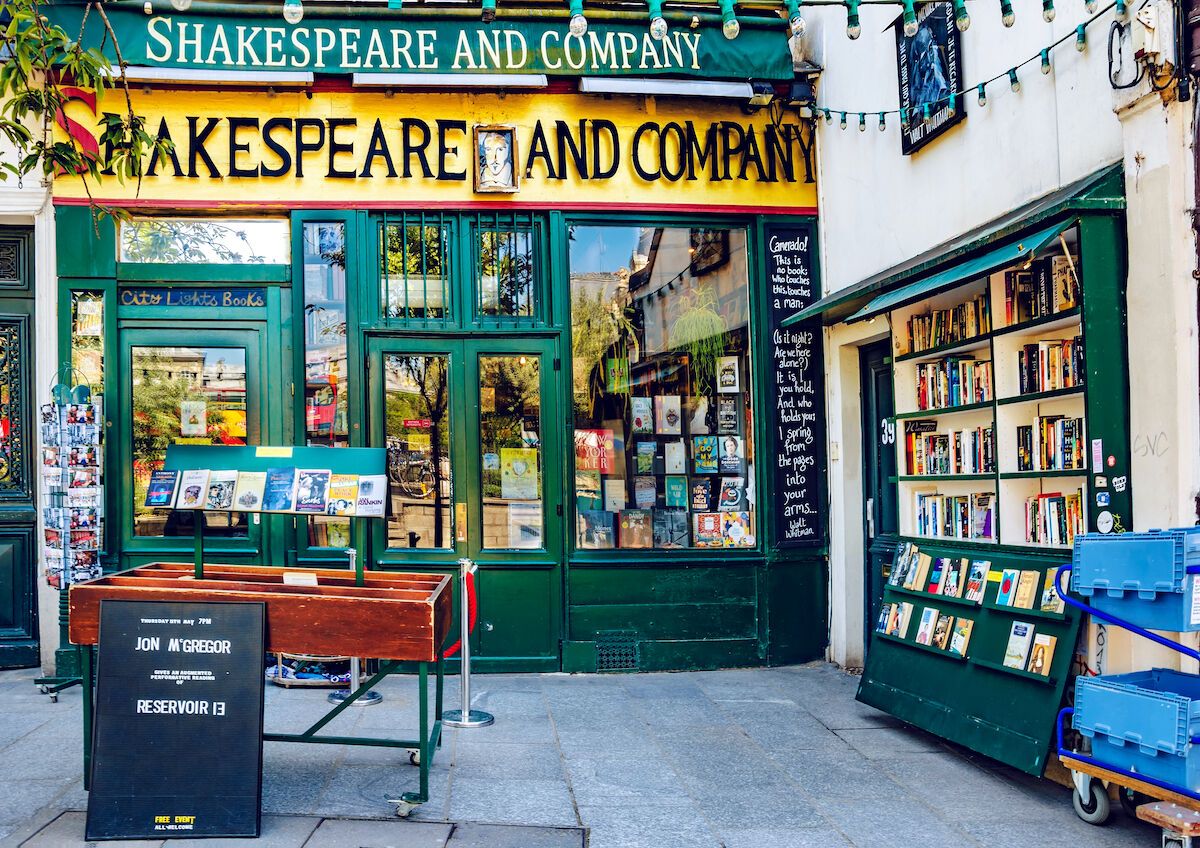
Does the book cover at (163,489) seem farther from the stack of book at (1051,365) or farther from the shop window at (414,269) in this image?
the stack of book at (1051,365)

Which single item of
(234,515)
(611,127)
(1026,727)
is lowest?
(1026,727)

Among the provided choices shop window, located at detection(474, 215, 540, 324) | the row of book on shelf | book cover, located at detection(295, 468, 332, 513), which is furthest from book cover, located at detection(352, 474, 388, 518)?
shop window, located at detection(474, 215, 540, 324)

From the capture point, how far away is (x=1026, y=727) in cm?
535

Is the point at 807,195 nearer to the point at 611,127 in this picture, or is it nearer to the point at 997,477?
the point at 611,127

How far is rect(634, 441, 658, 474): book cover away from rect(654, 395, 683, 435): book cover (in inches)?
5.6

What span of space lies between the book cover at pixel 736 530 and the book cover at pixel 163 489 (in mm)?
4435

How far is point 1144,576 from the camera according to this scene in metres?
4.42

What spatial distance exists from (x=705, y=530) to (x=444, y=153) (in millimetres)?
3696

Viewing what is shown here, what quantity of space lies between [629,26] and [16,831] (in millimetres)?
6758

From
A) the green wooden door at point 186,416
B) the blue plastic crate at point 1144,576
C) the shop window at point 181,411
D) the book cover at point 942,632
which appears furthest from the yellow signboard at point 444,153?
the blue plastic crate at point 1144,576

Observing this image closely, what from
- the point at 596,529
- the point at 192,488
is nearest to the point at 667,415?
the point at 596,529

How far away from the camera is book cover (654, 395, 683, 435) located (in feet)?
27.2

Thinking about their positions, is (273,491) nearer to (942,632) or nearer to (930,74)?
(942,632)

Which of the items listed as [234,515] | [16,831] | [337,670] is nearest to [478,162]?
[234,515]
